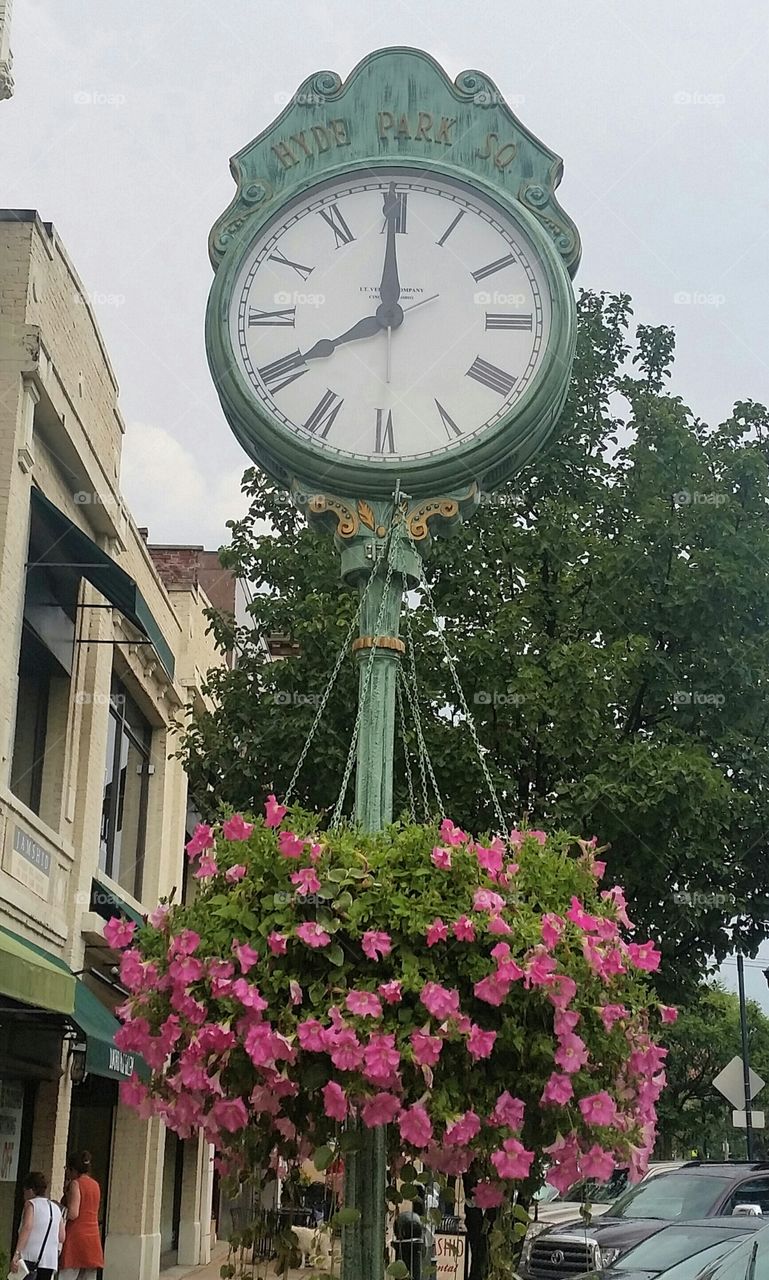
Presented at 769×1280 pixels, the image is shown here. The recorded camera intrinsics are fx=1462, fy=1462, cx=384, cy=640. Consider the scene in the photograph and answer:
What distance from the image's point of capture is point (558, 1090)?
3.27 metres

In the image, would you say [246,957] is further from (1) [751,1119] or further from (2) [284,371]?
(1) [751,1119]

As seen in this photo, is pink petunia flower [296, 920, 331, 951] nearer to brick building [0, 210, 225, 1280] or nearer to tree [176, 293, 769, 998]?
brick building [0, 210, 225, 1280]

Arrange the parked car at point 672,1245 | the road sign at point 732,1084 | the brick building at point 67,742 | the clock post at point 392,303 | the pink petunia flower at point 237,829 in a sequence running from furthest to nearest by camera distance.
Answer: the road sign at point 732,1084, the brick building at point 67,742, the parked car at point 672,1245, the clock post at point 392,303, the pink petunia flower at point 237,829

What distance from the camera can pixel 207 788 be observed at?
1498cm

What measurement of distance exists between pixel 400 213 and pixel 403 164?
0.53 ft

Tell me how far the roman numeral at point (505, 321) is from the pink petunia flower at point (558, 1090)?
2.60 metres

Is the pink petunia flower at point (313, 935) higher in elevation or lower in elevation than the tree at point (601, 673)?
lower

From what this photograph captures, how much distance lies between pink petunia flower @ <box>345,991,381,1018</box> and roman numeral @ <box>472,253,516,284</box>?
2680 millimetres

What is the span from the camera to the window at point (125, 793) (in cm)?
1707

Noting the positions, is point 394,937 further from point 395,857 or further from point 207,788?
point 207,788

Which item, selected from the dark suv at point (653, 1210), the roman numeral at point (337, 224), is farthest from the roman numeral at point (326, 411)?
the dark suv at point (653, 1210)

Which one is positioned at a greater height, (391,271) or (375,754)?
(391,271)

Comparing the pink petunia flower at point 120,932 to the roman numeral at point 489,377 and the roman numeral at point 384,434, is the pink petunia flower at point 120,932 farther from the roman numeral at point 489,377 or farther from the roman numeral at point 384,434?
the roman numeral at point 489,377

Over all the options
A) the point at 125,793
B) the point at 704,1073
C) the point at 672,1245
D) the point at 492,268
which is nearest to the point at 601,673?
the point at 672,1245
